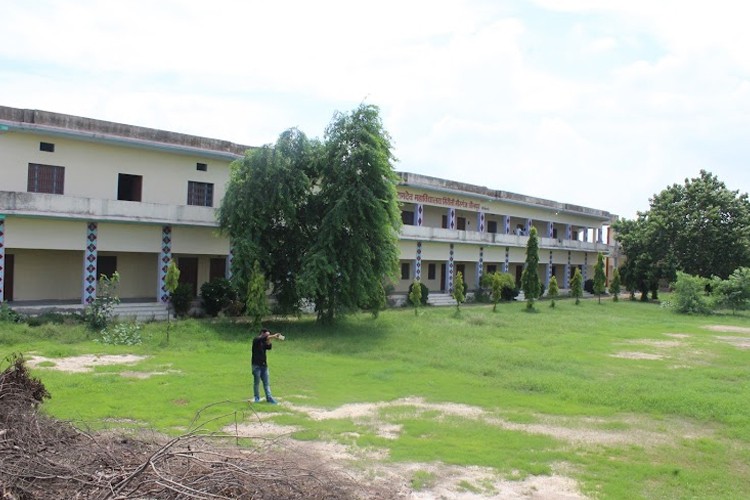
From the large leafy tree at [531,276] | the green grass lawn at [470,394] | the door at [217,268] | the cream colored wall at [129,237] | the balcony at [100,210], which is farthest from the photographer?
the large leafy tree at [531,276]

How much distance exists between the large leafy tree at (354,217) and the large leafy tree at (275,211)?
0.64 meters

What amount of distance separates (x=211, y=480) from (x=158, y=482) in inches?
20.5

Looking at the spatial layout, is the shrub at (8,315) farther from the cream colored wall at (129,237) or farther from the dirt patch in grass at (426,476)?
the dirt patch in grass at (426,476)

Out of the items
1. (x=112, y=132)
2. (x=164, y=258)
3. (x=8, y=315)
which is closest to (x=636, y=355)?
(x=164, y=258)

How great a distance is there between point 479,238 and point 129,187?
2001cm

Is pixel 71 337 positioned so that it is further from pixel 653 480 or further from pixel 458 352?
pixel 653 480

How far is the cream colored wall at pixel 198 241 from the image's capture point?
70.5 ft

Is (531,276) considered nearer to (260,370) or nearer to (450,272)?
(450,272)

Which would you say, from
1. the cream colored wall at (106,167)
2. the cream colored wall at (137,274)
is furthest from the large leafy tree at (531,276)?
the cream colored wall at (137,274)

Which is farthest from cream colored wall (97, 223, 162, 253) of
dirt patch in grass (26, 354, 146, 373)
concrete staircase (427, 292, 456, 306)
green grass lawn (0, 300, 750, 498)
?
concrete staircase (427, 292, 456, 306)

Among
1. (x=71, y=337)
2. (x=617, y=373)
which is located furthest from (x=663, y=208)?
(x=71, y=337)

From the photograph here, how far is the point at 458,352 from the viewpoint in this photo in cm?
1609

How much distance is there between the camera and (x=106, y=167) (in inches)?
800

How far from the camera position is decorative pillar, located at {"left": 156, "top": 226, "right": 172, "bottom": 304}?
2098 cm
